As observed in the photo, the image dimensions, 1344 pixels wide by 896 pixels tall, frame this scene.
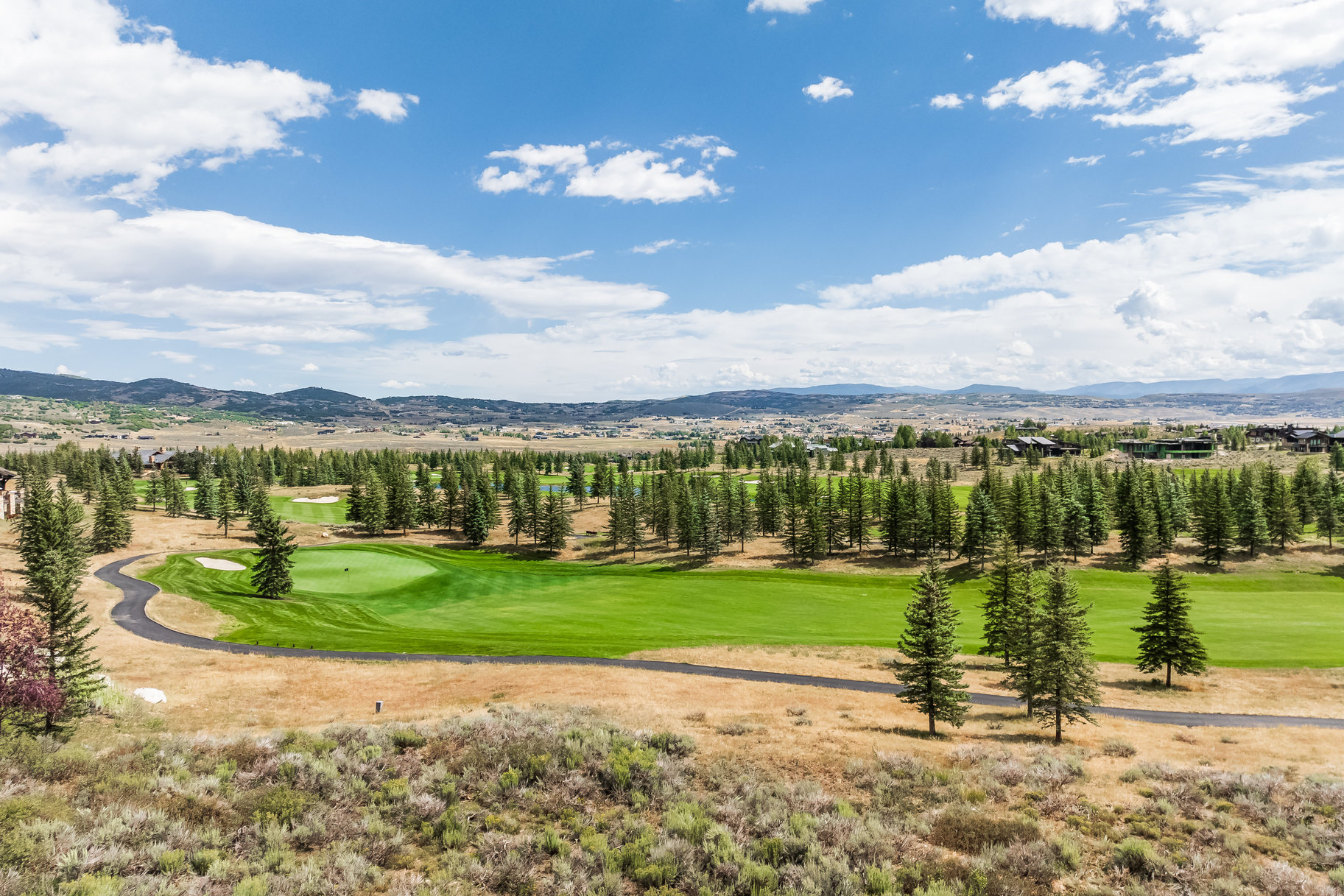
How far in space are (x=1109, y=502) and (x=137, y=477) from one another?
23326cm

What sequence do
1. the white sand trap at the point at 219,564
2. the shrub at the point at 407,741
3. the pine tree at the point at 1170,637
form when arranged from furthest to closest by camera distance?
1. the white sand trap at the point at 219,564
2. the pine tree at the point at 1170,637
3. the shrub at the point at 407,741

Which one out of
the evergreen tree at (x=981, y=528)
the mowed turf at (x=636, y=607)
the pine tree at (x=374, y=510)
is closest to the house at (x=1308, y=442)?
the mowed turf at (x=636, y=607)

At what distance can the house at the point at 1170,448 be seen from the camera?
7190 inches

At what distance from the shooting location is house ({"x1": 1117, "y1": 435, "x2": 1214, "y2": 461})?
599ft

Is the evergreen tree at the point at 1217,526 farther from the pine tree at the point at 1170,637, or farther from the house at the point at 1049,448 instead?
the house at the point at 1049,448

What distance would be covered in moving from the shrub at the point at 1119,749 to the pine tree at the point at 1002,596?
12357mm

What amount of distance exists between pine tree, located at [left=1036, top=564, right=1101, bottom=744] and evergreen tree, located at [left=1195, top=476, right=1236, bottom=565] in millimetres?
64789

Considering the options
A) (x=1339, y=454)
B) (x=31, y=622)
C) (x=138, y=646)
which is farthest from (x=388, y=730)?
(x=1339, y=454)

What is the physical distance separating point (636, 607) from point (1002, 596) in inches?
1263

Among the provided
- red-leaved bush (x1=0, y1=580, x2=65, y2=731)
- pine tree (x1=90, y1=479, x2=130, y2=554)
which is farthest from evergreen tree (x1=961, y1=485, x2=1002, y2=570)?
pine tree (x1=90, y1=479, x2=130, y2=554)

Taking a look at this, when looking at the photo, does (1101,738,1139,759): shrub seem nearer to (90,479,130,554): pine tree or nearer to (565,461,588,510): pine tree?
(90,479,130,554): pine tree

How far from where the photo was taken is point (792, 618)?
57562 mm

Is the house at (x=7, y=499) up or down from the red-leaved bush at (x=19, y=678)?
down

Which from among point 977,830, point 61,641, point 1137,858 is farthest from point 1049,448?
point 61,641
